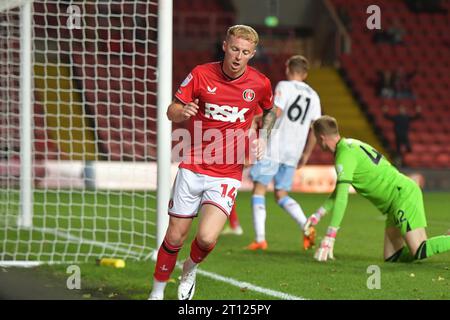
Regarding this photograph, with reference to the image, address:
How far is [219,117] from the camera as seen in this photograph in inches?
221

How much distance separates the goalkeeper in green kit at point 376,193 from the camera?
7.15 m

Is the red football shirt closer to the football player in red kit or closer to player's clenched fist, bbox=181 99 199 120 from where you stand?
the football player in red kit

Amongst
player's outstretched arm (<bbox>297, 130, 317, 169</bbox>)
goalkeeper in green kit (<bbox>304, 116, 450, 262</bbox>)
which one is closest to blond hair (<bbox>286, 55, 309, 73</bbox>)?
player's outstretched arm (<bbox>297, 130, 317, 169</bbox>)

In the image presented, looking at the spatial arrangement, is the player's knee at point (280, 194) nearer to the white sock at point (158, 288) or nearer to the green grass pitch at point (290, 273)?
the green grass pitch at point (290, 273)

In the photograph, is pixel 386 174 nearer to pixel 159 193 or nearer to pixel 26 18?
pixel 159 193

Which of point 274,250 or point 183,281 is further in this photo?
point 274,250

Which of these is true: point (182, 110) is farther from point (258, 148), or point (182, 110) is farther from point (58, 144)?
point (58, 144)

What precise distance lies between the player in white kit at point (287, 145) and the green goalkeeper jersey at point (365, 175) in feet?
4.04

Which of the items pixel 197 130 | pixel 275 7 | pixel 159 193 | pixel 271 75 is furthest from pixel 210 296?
pixel 275 7

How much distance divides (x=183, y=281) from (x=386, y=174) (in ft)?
7.55

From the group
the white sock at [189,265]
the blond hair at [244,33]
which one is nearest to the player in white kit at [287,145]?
the white sock at [189,265]

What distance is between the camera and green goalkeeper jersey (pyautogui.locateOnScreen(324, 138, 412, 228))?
23.5 feet

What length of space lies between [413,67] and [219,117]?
1963 centimetres

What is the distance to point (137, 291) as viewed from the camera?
620cm
